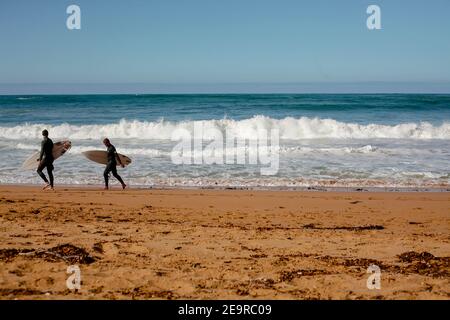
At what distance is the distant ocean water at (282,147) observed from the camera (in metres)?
13.1

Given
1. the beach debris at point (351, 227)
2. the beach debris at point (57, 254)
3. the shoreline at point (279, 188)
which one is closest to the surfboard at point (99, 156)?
the shoreline at point (279, 188)

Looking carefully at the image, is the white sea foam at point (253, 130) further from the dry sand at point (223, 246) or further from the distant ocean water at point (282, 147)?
the dry sand at point (223, 246)

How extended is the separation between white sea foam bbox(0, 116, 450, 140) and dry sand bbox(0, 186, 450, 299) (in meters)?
15.9

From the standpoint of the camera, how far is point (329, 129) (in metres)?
26.8

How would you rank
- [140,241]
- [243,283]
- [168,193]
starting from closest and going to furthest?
[243,283], [140,241], [168,193]

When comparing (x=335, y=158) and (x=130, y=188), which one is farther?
(x=335, y=158)

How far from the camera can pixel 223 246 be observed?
6.05m

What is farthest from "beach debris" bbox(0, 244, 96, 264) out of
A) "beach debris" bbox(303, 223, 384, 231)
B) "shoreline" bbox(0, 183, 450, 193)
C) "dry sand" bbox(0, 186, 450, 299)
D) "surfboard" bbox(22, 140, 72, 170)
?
"surfboard" bbox(22, 140, 72, 170)

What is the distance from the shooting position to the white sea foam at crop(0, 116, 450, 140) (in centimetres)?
2556

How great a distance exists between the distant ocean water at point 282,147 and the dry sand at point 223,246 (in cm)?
290

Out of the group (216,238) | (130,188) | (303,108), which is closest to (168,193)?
(130,188)

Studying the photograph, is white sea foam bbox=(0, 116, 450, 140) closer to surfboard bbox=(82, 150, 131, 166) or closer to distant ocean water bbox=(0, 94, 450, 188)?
distant ocean water bbox=(0, 94, 450, 188)

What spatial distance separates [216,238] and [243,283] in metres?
1.94
